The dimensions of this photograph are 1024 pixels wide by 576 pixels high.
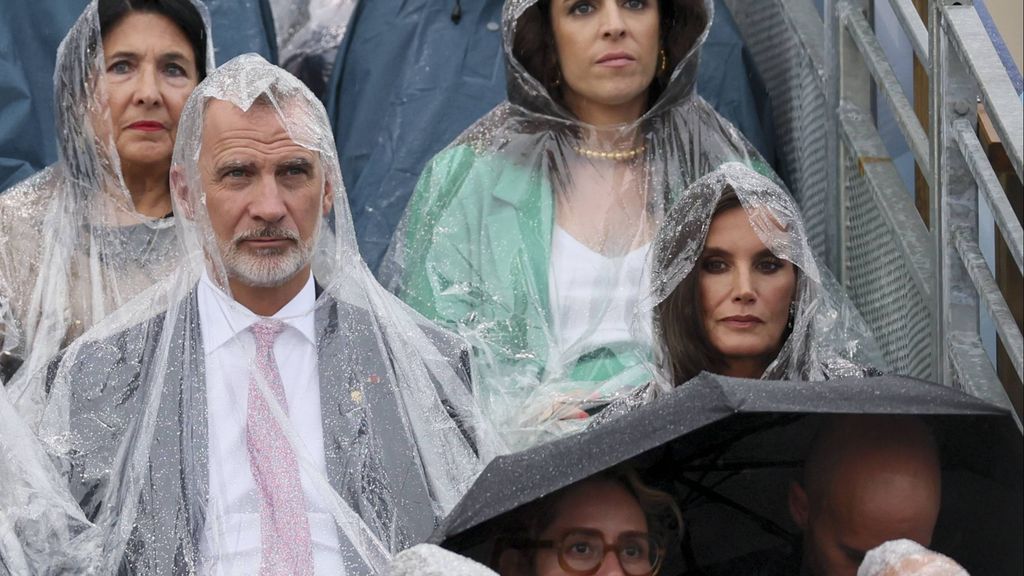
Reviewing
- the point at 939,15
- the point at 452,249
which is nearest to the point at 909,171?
the point at 939,15

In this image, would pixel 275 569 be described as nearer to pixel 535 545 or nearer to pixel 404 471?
pixel 404 471

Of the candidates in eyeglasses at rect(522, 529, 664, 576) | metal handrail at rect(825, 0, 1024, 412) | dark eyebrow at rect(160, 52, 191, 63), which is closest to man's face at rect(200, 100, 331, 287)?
dark eyebrow at rect(160, 52, 191, 63)

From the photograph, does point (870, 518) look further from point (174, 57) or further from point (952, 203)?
point (174, 57)

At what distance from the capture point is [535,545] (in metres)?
3.41

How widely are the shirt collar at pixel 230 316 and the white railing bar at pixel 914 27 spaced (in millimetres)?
1287

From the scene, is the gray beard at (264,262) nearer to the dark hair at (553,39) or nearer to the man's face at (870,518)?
the dark hair at (553,39)

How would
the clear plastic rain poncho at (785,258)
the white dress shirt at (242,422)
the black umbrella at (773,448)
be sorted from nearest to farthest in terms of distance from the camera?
the black umbrella at (773,448)
the white dress shirt at (242,422)
the clear plastic rain poncho at (785,258)

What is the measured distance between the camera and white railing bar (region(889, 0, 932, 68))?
15.1 feet

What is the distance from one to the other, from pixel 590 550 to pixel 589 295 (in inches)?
58.7

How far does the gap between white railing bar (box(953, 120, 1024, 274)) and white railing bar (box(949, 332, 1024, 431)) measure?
233 millimetres

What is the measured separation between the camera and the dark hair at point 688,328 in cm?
428

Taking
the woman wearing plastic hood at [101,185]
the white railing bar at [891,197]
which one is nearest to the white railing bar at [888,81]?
the white railing bar at [891,197]

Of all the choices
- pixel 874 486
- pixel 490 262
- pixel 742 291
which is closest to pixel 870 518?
pixel 874 486

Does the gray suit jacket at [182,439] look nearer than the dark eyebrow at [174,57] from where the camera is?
Yes
